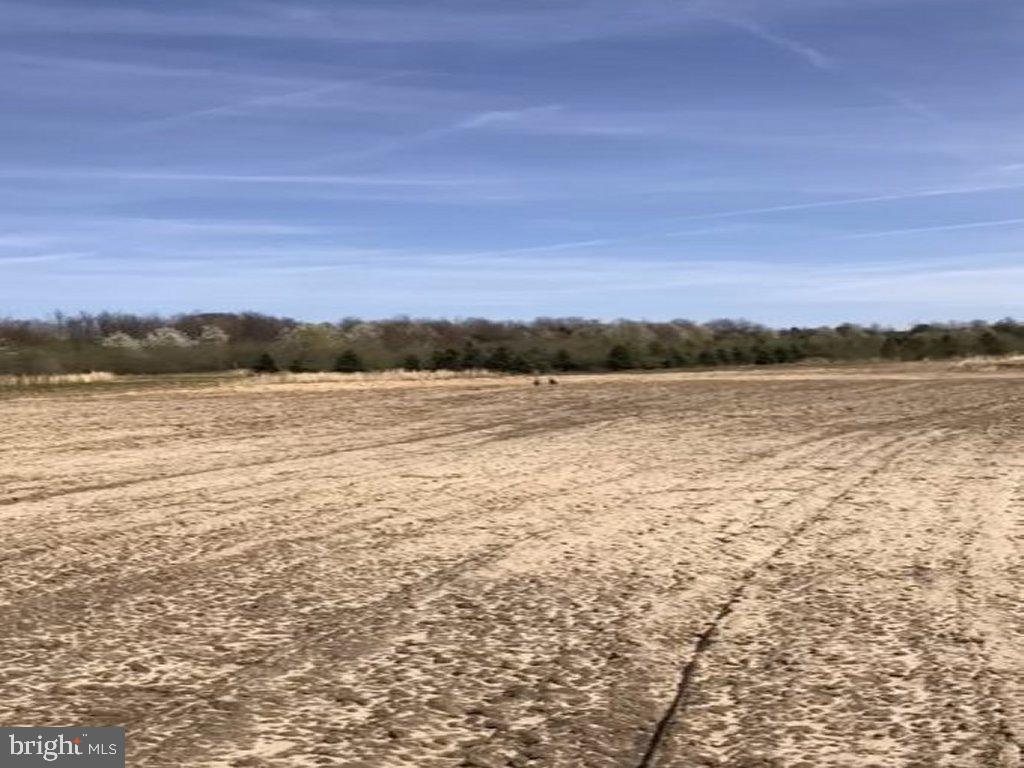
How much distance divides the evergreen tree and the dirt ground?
49.9 metres

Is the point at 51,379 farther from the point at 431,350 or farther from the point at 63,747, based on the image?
the point at 63,747

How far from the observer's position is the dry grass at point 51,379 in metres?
49.7

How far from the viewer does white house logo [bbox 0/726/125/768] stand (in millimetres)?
4465

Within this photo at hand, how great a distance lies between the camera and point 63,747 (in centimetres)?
464

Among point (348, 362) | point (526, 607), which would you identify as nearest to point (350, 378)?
point (348, 362)

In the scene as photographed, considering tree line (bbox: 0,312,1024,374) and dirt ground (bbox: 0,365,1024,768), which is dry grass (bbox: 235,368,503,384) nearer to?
tree line (bbox: 0,312,1024,374)

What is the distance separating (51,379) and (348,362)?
19.0 metres

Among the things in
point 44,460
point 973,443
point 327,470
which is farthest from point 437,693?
point 973,443

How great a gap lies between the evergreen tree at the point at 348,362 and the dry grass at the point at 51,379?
13.7 metres

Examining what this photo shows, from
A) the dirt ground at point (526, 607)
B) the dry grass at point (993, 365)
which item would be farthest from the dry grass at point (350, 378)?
the dirt ground at point (526, 607)

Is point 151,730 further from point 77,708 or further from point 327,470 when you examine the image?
point 327,470

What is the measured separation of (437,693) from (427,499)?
683cm

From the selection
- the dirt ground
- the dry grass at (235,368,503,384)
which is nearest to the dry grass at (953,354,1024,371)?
the dry grass at (235,368,503,384)

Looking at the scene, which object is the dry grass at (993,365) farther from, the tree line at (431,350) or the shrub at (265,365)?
the shrub at (265,365)
